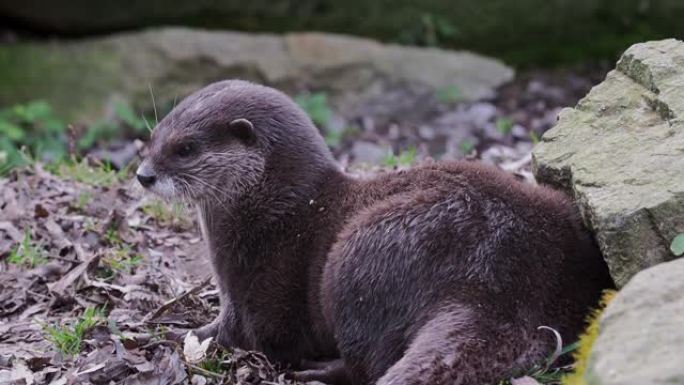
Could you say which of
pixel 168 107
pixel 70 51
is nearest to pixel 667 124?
pixel 168 107

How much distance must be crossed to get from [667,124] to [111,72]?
21.8 ft

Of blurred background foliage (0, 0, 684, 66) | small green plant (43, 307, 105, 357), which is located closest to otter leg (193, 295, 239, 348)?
small green plant (43, 307, 105, 357)

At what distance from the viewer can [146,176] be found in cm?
414

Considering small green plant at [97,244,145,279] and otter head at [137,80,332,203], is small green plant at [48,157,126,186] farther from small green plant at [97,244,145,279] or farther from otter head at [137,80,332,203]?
otter head at [137,80,332,203]

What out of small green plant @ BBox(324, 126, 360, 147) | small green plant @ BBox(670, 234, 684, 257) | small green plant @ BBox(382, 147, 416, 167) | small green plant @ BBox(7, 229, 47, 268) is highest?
small green plant @ BBox(670, 234, 684, 257)

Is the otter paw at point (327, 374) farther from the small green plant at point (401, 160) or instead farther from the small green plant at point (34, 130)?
the small green plant at point (34, 130)

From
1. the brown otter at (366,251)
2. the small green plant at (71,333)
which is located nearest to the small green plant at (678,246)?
the brown otter at (366,251)

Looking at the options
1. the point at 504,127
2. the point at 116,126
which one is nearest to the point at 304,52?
the point at 116,126

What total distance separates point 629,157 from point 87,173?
3.40 m

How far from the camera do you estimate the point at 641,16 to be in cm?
953

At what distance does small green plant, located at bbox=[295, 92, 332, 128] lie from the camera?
8492 millimetres

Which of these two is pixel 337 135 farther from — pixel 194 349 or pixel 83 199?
pixel 194 349

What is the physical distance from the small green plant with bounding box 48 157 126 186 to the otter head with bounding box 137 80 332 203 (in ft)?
5.76

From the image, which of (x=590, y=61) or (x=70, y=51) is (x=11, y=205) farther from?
(x=590, y=61)
